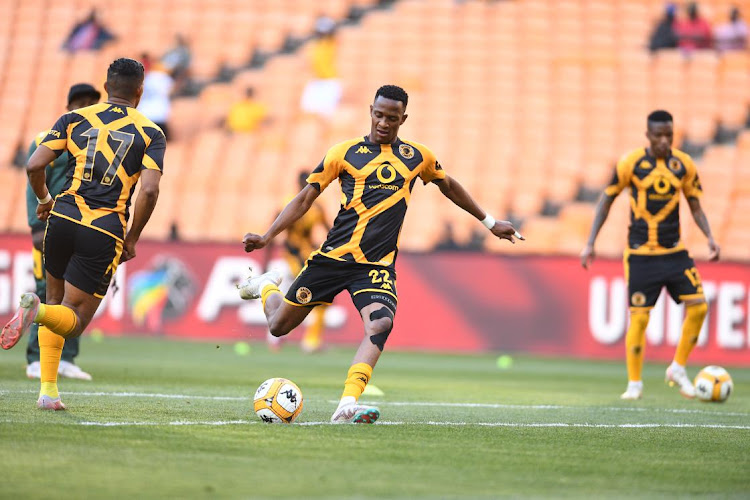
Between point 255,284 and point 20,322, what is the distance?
79.7 inches

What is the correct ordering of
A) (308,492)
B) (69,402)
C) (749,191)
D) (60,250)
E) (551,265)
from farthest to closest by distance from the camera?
(749,191) < (551,265) < (69,402) < (60,250) < (308,492)

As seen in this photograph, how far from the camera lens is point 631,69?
22516 mm

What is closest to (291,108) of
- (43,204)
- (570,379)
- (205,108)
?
(205,108)

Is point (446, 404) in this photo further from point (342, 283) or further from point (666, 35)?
point (666, 35)

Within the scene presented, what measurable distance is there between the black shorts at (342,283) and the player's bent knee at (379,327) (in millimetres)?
109

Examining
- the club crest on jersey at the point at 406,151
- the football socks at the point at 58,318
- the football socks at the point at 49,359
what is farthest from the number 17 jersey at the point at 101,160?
the club crest on jersey at the point at 406,151

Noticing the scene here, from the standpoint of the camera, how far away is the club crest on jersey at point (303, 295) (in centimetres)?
782

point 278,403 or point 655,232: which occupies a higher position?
point 655,232

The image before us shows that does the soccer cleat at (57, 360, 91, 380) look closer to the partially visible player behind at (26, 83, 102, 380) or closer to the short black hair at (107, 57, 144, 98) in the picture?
the partially visible player behind at (26, 83, 102, 380)

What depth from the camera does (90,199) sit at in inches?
293

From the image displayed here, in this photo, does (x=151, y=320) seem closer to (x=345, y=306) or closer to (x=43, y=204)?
(x=345, y=306)

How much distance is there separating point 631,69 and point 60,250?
1677cm

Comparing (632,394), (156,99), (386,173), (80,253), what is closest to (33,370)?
(80,253)

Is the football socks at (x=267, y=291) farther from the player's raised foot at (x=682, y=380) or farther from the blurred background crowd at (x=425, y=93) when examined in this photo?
the blurred background crowd at (x=425, y=93)
